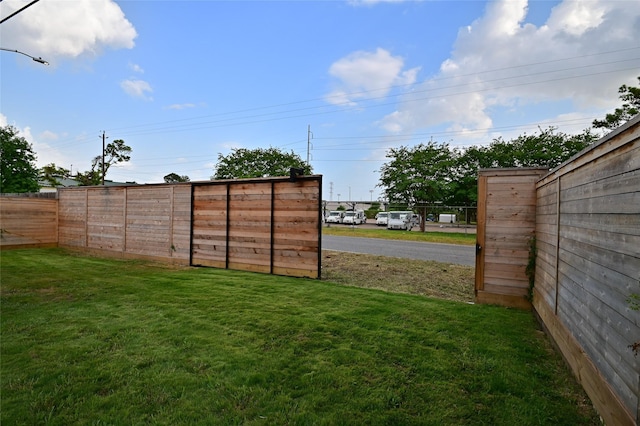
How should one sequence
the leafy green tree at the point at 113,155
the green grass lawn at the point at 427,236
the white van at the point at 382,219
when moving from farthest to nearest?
the leafy green tree at the point at 113,155 → the white van at the point at 382,219 → the green grass lawn at the point at 427,236

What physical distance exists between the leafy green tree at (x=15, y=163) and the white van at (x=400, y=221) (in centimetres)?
2775

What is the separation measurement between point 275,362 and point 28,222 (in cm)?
1255

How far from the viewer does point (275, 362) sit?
8.40 ft

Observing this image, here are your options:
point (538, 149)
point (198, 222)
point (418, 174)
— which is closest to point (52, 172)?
point (198, 222)

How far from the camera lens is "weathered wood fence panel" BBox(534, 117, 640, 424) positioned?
153cm

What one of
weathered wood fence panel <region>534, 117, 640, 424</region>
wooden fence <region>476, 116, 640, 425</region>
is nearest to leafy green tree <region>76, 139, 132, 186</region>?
wooden fence <region>476, 116, 640, 425</region>

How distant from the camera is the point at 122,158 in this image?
33.1 meters

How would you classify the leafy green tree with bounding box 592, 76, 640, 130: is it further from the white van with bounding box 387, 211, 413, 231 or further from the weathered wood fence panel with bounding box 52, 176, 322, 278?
the weathered wood fence panel with bounding box 52, 176, 322, 278

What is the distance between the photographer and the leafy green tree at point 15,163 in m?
22.8

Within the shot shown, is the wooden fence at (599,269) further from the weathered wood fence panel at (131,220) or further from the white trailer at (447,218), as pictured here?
the white trailer at (447,218)

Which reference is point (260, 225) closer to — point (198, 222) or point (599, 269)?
point (198, 222)

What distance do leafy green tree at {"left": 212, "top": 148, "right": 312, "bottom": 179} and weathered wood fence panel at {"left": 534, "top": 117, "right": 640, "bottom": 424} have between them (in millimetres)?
28251

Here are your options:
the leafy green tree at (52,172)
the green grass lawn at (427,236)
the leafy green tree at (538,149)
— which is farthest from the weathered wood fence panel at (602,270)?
the leafy green tree at (52,172)

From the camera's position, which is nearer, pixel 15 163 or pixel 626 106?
pixel 626 106
